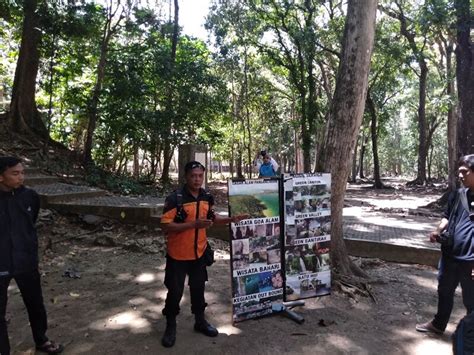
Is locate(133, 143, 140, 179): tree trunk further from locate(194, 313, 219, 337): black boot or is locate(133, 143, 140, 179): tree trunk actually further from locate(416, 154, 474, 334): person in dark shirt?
locate(416, 154, 474, 334): person in dark shirt

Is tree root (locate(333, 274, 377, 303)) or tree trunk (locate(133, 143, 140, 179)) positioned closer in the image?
tree root (locate(333, 274, 377, 303))

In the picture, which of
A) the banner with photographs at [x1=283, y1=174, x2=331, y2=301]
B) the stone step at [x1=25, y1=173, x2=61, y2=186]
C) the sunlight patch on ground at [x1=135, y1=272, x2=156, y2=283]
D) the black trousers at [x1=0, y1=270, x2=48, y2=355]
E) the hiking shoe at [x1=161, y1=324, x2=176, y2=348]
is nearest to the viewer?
the black trousers at [x1=0, y1=270, x2=48, y2=355]

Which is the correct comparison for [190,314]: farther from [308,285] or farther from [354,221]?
[354,221]

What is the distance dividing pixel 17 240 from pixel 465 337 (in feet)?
12.2

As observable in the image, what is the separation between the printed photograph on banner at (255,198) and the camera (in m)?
4.26

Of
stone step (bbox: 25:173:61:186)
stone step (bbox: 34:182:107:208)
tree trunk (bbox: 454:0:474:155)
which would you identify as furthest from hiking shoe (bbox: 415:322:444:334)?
stone step (bbox: 25:173:61:186)

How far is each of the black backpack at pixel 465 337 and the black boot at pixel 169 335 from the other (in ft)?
8.07

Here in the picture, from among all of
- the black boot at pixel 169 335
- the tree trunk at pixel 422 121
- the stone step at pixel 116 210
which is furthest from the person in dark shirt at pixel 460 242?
the tree trunk at pixel 422 121

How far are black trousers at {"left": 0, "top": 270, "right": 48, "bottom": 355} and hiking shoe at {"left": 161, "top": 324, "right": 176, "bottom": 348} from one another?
1.03 m

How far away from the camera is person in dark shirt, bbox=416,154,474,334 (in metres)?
3.69


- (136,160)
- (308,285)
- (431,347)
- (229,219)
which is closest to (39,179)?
(136,160)

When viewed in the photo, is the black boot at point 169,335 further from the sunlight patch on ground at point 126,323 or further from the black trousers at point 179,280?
the sunlight patch on ground at point 126,323

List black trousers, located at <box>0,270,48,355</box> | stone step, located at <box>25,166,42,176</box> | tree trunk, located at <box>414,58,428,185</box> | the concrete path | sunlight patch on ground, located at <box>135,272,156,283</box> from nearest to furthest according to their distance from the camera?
black trousers, located at <box>0,270,48,355</box> < sunlight patch on ground, located at <box>135,272,156,283</box> < the concrete path < stone step, located at <box>25,166,42,176</box> < tree trunk, located at <box>414,58,428,185</box>

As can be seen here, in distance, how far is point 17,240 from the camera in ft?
11.1
